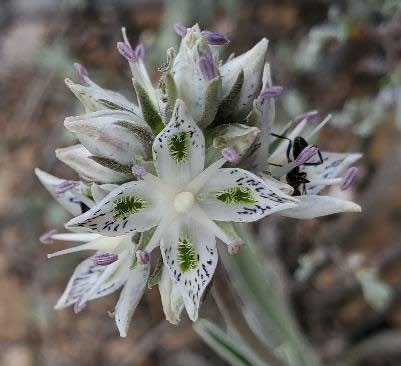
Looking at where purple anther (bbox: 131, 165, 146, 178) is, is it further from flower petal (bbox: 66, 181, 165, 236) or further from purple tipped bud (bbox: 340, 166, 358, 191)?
purple tipped bud (bbox: 340, 166, 358, 191)

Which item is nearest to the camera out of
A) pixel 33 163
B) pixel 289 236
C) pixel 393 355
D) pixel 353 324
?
pixel 289 236

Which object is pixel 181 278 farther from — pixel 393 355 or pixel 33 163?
pixel 33 163

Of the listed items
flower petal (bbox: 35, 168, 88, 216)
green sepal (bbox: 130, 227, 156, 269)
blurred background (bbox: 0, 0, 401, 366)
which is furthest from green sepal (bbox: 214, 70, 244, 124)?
blurred background (bbox: 0, 0, 401, 366)

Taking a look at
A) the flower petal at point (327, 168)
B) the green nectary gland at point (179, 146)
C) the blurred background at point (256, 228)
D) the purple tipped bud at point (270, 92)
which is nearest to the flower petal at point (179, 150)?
the green nectary gland at point (179, 146)

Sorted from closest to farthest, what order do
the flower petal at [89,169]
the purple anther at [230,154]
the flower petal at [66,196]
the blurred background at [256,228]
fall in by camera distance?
the purple anther at [230,154] < the flower petal at [89,169] < the flower petal at [66,196] < the blurred background at [256,228]

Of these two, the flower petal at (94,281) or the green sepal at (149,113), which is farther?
the flower petal at (94,281)

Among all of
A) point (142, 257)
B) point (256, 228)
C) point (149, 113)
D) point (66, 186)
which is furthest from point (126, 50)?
point (256, 228)

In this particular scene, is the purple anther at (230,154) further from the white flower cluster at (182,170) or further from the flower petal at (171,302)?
the flower petal at (171,302)

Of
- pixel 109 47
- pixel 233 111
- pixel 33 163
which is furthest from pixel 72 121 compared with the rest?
pixel 33 163
